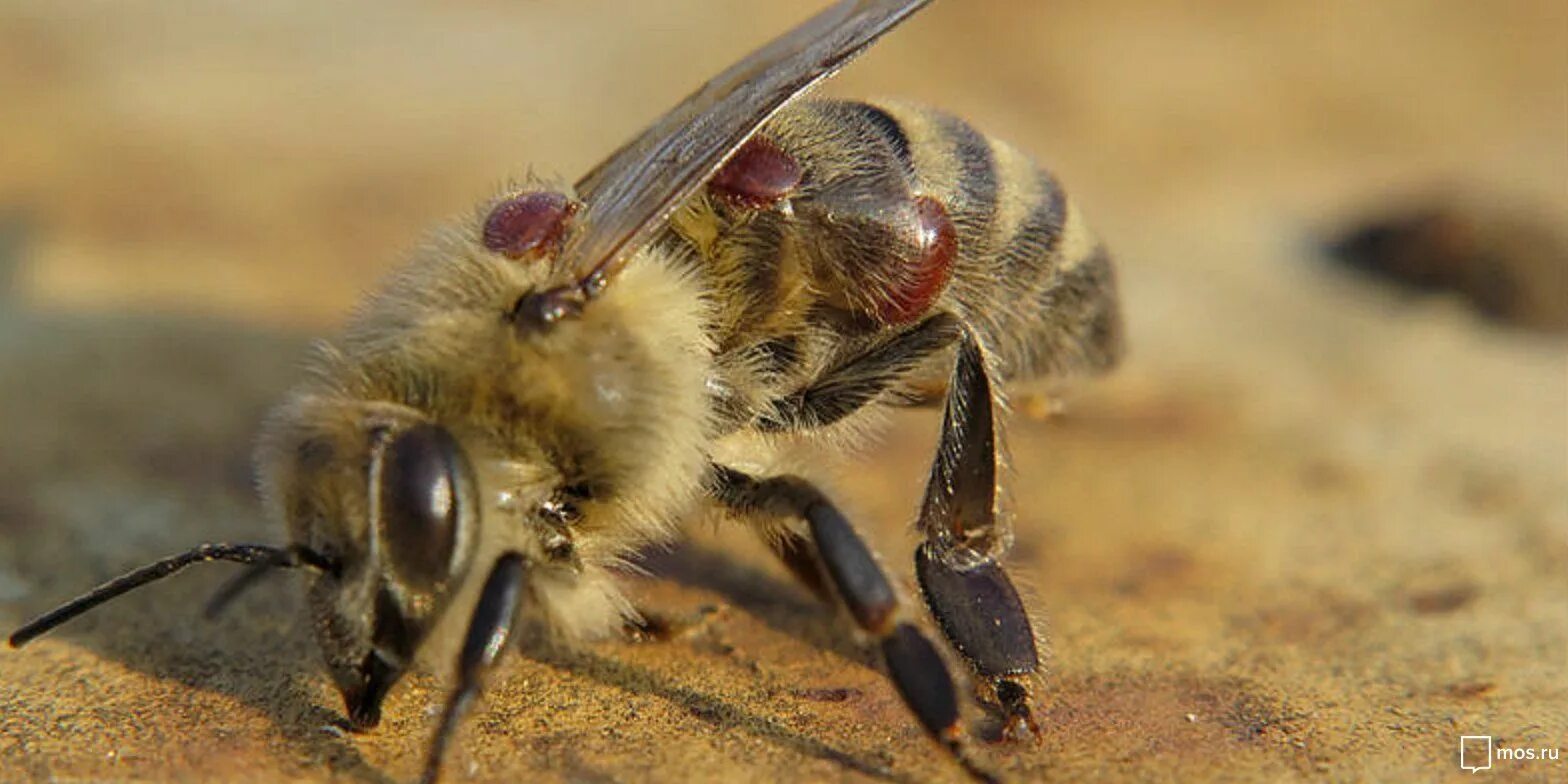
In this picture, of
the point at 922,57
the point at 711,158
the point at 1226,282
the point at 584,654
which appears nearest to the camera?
the point at 711,158

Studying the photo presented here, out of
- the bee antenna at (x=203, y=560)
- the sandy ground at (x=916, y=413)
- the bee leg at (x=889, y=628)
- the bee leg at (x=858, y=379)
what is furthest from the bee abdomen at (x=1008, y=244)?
the bee antenna at (x=203, y=560)

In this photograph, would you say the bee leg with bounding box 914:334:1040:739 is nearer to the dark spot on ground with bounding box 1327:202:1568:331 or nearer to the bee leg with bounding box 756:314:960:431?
the bee leg with bounding box 756:314:960:431

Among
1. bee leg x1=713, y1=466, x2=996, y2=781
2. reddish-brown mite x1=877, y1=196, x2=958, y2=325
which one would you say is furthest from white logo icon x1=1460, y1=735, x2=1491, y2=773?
reddish-brown mite x1=877, y1=196, x2=958, y2=325

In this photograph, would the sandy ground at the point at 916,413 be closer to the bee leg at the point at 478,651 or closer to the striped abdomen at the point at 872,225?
the bee leg at the point at 478,651

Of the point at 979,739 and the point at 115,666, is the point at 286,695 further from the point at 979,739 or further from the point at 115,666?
the point at 979,739

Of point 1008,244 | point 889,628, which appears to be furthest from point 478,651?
point 1008,244

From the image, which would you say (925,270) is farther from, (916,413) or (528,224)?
(916,413)

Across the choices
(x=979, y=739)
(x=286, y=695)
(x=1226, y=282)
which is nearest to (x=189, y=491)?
(x=286, y=695)
